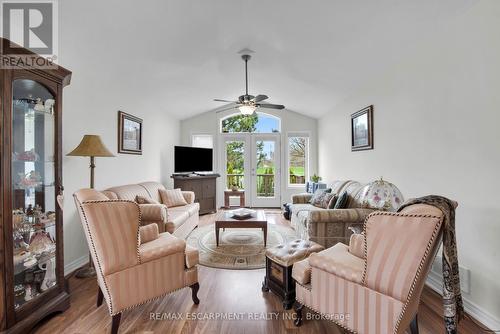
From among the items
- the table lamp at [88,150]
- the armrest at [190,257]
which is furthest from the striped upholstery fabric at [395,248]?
the table lamp at [88,150]

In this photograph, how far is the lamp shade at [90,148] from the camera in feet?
8.33

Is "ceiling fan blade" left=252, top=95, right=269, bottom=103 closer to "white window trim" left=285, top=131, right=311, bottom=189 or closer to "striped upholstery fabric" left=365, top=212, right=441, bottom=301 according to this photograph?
"striped upholstery fabric" left=365, top=212, right=441, bottom=301

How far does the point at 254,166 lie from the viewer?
21.3 ft

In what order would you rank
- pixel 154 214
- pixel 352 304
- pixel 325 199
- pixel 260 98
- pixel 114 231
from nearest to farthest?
pixel 352 304, pixel 114 231, pixel 154 214, pixel 260 98, pixel 325 199

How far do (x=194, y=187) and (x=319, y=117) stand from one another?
3.55 metres

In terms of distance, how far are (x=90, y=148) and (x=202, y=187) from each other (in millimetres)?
3173

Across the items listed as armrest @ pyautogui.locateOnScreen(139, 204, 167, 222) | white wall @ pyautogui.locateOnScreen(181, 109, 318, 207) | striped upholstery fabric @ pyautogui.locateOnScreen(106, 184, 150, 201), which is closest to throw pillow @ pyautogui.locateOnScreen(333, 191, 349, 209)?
armrest @ pyautogui.locateOnScreen(139, 204, 167, 222)

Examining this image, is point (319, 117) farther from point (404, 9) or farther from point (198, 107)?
point (404, 9)

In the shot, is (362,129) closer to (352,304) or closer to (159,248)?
(352,304)

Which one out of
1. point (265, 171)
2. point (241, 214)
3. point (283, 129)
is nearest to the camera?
point (241, 214)

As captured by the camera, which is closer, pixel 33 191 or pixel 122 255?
pixel 122 255

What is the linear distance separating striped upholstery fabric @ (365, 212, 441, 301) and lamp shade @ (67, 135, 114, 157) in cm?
265

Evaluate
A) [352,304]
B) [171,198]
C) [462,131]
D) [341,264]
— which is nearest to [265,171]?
[171,198]

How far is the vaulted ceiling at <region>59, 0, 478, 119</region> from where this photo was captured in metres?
2.12
